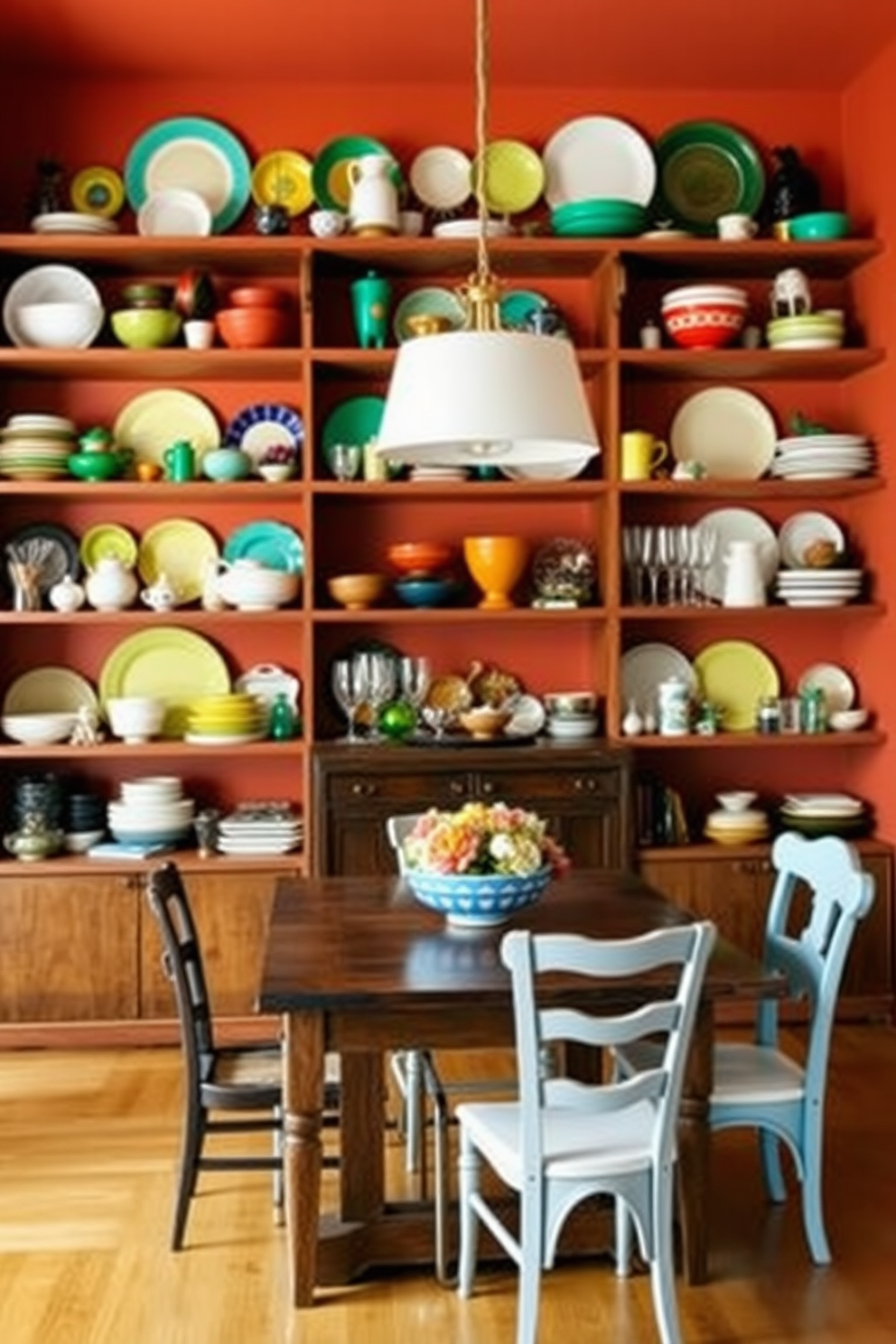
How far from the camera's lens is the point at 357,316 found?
4.84m

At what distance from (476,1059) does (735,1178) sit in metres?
1.07

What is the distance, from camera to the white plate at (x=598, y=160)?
196 inches

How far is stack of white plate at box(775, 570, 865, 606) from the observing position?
485 cm

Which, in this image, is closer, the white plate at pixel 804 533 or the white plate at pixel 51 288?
the white plate at pixel 51 288

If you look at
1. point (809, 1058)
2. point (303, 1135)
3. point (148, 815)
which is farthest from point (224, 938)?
point (809, 1058)

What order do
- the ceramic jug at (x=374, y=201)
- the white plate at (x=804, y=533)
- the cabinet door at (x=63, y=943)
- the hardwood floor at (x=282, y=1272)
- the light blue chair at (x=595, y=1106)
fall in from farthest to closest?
the white plate at (x=804, y=533), the ceramic jug at (x=374, y=201), the cabinet door at (x=63, y=943), the hardwood floor at (x=282, y=1272), the light blue chair at (x=595, y=1106)

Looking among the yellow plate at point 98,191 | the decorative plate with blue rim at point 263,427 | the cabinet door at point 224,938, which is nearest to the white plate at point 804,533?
the decorative plate with blue rim at point 263,427

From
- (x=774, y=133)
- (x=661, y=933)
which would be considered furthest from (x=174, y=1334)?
(x=774, y=133)

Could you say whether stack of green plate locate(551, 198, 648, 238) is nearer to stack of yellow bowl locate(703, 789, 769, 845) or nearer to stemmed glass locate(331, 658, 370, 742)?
stemmed glass locate(331, 658, 370, 742)

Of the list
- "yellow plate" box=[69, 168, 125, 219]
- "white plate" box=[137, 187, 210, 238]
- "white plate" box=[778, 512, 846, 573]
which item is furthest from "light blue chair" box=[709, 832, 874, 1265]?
"yellow plate" box=[69, 168, 125, 219]

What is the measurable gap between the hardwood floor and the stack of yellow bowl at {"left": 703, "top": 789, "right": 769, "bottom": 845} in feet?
3.53

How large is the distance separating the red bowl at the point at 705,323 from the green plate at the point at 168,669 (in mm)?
1835

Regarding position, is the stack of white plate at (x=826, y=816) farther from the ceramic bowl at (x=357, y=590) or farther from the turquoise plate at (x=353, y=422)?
the turquoise plate at (x=353, y=422)

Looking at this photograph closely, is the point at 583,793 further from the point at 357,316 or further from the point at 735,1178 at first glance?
the point at 357,316
